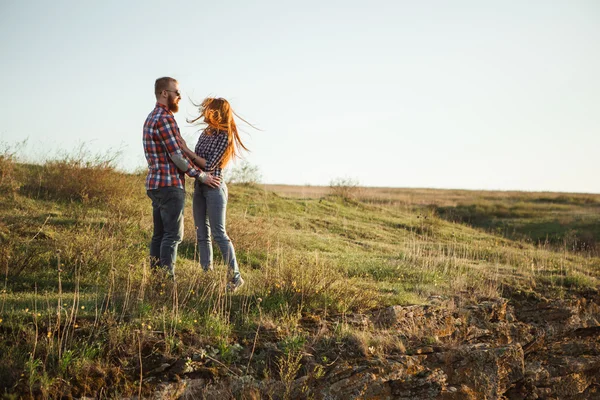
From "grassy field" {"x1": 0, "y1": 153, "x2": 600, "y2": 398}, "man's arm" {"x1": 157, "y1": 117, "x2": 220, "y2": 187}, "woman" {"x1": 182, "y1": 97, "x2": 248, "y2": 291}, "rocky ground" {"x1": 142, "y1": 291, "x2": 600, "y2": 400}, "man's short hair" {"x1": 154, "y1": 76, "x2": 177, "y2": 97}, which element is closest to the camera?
"grassy field" {"x1": 0, "y1": 153, "x2": 600, "y2": 398}

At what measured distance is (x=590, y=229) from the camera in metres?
23.8

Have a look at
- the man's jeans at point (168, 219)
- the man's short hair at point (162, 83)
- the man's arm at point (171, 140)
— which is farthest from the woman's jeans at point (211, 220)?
the man's short hair at point (162, 83)

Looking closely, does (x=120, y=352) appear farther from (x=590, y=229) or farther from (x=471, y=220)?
(x=471, y=220)

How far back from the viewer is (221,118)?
6074mm

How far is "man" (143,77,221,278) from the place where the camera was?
565cm

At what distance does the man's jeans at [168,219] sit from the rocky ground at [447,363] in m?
1.42

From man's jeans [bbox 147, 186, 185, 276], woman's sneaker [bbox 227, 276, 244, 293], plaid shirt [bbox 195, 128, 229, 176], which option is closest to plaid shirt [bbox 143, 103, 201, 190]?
man's jeans [bbox 147, 186, 185, 276]

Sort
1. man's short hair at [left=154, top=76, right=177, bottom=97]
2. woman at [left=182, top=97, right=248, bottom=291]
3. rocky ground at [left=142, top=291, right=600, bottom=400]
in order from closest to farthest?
rocky ground at [left=142, top=291, right=600, bottom=400] → man's short hair at [left=154, top=76, right=177, bottom=97] → woman at [left=182, top=97, right=248, bottom=291]

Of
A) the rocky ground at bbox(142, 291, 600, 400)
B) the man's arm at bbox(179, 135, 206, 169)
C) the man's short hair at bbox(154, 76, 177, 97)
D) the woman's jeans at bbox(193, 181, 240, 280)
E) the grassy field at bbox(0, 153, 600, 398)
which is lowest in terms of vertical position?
the rocky ground at bbox(142, 291, 600, 400)

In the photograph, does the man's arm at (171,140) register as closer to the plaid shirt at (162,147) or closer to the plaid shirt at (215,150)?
the plaid shirt at (162,147)

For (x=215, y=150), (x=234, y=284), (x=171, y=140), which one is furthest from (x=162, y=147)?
(x=234, y=284)

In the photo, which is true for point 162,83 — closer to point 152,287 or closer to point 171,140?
point 171,140

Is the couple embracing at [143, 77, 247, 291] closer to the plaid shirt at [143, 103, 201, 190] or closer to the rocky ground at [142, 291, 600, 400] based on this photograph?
the plaid shirt at [143, 103, 201, 190]

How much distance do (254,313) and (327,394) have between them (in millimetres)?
1380
